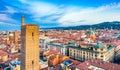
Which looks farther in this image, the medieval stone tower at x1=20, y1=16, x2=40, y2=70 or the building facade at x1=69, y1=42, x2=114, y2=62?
the building facade at x1=69, y1=42, x2=114, y2=62

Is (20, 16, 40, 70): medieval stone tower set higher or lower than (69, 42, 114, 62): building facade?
higher

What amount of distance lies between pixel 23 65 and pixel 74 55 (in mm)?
38910

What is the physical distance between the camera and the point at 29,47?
962 inches

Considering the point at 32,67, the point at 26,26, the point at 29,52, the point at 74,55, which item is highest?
the point at 26,26

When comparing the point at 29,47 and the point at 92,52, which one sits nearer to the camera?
the point at 29,47

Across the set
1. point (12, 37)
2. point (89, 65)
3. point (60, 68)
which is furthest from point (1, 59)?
point (12, 37)

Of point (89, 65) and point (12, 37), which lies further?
point (12, 37)

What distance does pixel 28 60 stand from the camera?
79.7 ft

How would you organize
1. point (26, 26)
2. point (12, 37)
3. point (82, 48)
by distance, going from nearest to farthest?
point (26, 26), point (82, 48), point (12, 37)

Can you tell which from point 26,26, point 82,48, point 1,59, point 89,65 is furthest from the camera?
point 82,48

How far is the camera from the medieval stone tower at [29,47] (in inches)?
947

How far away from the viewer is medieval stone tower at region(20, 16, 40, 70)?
24.0 metres

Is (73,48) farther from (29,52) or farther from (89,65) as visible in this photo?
(29,52)

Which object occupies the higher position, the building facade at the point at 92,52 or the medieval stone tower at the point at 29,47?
the medieval stone tower at the point at 29,47
